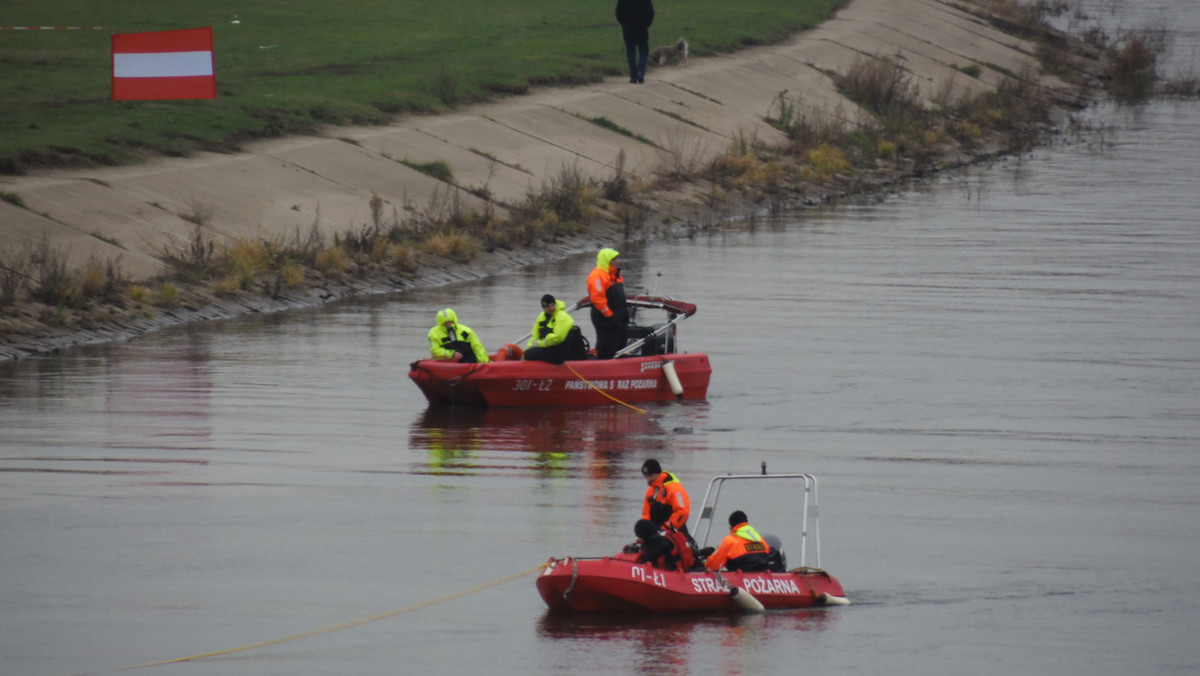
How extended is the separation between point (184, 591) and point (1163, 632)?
839cm

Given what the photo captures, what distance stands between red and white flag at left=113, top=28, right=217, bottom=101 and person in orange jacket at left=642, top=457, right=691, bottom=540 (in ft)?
75.2

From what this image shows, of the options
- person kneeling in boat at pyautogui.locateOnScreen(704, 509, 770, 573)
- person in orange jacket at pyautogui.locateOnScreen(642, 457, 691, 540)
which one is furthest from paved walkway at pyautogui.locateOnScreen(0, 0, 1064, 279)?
person kneeling in boat at pyautogui.locateOnScreen(704, 509, 770, 573)

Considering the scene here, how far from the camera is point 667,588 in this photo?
47.7 feet

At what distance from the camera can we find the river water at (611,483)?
14.3m

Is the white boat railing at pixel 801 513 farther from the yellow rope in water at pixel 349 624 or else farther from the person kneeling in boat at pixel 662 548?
the yellow rope in water at pixel 349 624

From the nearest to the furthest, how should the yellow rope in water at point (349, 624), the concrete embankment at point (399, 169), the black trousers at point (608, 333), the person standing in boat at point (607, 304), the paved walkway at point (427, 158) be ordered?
the yellow rope in water at point (349, 624)
the person standing in boat at point (607, 304)
the black trousers at point (608, 333)
the concrete embankment at point (399, 169)
the paved walkway at point (427, 158)

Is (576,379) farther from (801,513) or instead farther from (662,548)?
(662,548)

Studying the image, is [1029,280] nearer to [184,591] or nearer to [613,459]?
[613,459]

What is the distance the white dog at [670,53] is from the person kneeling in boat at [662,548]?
3735cm

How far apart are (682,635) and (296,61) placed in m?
32.3

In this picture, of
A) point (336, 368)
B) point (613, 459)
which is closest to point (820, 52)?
point (336, 368)

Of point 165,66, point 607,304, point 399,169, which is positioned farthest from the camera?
point 399,169

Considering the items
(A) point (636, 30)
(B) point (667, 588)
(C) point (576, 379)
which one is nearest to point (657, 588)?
(B) point (667, 588)

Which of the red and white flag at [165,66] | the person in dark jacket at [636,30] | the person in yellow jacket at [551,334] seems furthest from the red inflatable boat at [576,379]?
A: the person in dark jacket at [636,30]
